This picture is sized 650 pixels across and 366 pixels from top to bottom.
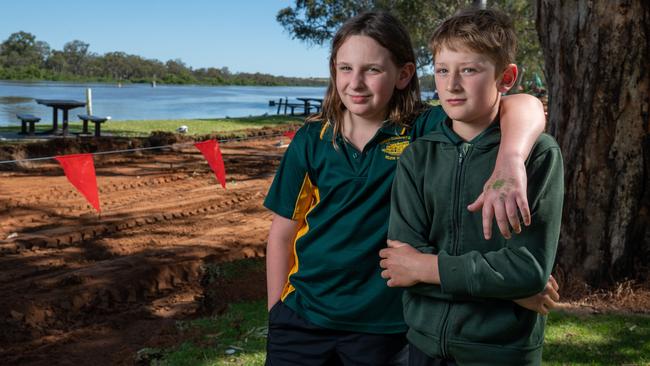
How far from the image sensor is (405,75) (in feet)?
7.61

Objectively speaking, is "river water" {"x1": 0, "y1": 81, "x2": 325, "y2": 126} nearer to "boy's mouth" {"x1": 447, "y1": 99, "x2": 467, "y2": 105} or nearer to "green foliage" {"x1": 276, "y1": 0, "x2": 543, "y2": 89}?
"green foliage" {"x1": 276, "y1": 0, "x2": 543, "y2": 89}

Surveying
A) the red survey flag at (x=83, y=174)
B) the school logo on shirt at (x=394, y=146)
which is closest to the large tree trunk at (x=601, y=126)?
the school logo on shirt at (x=394, y=146)

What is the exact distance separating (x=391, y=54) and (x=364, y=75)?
0.38 feet

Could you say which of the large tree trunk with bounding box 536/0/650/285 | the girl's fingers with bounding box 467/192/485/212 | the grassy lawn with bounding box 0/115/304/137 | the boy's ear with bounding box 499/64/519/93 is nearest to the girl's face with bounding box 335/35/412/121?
the boy's ear with bounding box 499/64/519/93

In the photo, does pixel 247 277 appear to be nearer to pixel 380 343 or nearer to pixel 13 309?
pixel 13 309

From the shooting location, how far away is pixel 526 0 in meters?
38.8

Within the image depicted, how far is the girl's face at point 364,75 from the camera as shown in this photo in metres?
2.19

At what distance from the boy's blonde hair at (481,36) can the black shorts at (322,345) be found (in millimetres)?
917

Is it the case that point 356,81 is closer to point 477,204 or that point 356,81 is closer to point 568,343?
point 477,204

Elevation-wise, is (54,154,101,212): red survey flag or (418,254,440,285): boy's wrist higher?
(418,254,440,285): boy's wrist

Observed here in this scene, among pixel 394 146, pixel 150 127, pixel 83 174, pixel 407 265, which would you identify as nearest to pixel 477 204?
pixel 407 265

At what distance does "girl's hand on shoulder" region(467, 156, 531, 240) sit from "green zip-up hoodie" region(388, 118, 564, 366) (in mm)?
83

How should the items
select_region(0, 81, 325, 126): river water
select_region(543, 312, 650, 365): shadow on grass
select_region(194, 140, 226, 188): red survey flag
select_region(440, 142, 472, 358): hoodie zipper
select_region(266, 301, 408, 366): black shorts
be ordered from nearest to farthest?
select_region(440, 142, 472, 358): hoodie zipper
select_region(266, 301, 408, 366): black shorts
select_region(543, 312, 650, 365): shadow on grass
select_region(194, 140, 226, 188): red survey flag
select_region(0, 81, 325, 126): river water

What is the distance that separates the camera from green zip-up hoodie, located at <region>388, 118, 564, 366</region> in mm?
1754
